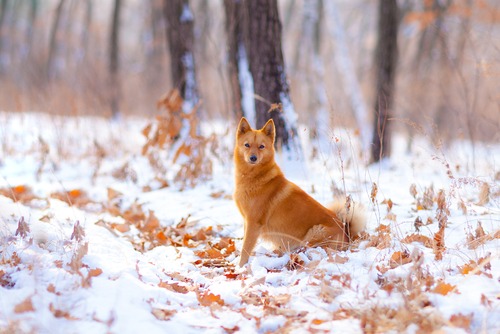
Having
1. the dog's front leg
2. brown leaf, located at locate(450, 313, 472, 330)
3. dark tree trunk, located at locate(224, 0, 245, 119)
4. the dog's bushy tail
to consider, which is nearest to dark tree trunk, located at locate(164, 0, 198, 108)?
dark tree trunk, located at locate(224, 0, 245, 119)

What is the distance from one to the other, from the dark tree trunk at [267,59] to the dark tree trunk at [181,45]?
83.6 inches

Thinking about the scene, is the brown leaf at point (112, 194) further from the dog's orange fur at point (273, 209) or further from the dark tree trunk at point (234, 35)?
the dog's orange fur at point (273, 209)

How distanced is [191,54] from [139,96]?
992 centimetres

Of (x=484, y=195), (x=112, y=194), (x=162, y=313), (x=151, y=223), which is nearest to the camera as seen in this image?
(x=162, y=313)

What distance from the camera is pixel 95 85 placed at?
11305 millimetres

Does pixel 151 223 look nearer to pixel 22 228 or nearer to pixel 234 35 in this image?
pixel 22 228

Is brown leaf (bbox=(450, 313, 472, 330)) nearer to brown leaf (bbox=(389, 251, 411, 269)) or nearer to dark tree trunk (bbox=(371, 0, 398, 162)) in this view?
brown leaf (bbox=(389, 251, 411, 269))

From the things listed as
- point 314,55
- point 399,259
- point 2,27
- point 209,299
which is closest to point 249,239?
point 209,299

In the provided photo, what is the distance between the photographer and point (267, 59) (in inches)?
246

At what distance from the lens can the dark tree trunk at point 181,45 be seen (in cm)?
818

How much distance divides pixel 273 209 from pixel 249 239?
1.10ft

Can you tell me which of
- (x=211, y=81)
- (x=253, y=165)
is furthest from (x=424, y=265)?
(x=211, y=81)

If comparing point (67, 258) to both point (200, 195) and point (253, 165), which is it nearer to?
point (253, 165)

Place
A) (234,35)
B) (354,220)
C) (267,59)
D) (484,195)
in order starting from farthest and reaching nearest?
(234,35)
(267,59)
(484,195)
(354,220)
